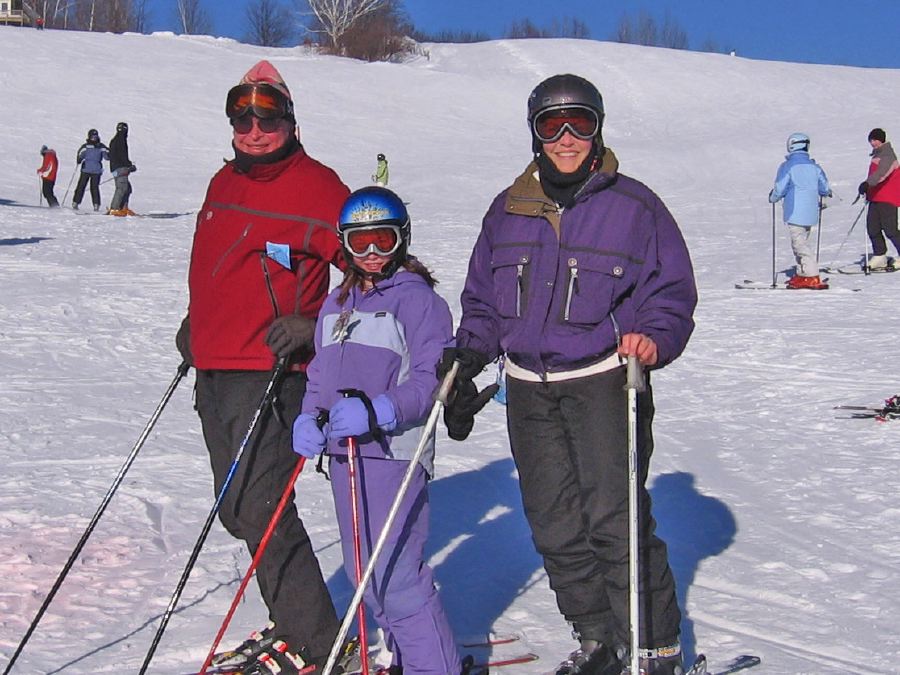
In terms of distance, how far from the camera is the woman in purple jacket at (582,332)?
11.2 feet

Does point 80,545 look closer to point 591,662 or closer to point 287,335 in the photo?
point 287,335

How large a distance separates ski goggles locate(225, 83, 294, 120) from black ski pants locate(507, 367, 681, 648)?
114cm

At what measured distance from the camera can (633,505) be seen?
320 centimetres

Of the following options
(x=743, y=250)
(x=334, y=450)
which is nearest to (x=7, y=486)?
(x=334, y=450)

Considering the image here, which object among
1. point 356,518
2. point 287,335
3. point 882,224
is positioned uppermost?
point 882,224

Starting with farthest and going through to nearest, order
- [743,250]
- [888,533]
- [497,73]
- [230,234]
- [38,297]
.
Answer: [497,73] < [743,250] < [38,297] < [888,533] < [230,234]

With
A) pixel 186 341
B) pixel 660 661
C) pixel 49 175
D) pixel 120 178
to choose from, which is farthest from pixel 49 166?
pixel 660 661

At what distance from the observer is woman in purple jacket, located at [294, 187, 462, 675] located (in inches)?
134

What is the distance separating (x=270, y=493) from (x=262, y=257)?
75 centimetres

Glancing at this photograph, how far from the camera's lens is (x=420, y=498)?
11.4ft

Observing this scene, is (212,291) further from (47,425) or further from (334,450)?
(47,425)

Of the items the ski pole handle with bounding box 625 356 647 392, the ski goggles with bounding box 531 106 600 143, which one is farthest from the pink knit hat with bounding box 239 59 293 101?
the ski pole handle with bounding box 625 356 647 392

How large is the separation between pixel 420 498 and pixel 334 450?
0.96ft

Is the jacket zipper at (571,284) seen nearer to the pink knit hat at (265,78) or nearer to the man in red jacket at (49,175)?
the pink knit hat at (265,78)
